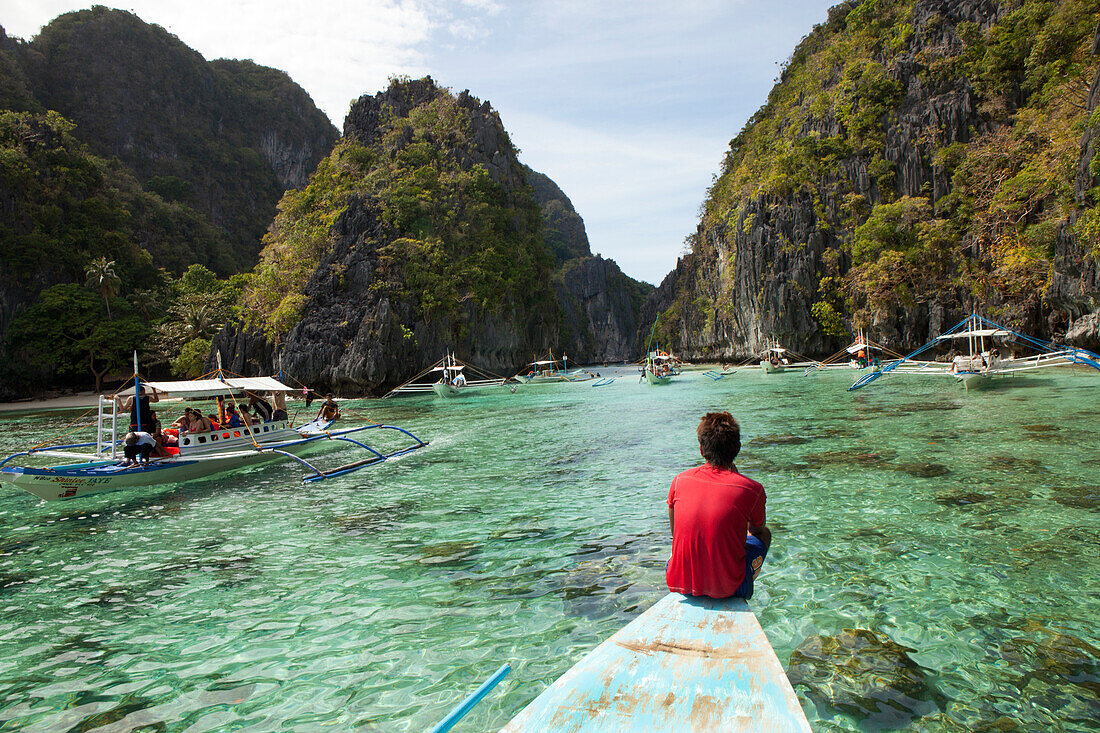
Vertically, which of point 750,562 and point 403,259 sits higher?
point 403,259

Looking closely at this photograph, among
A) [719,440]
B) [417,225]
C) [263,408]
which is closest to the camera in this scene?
[719,440]

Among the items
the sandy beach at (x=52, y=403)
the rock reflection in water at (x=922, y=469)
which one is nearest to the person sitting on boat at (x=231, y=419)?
the rock reflection in water at (x=922, y=469)

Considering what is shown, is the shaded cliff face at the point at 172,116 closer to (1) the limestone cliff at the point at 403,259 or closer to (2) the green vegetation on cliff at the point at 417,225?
(2) the green vegetation on cliff at the point at 417,225

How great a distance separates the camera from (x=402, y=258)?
49.0 metres

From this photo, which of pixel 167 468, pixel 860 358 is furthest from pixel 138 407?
pixel 860 358

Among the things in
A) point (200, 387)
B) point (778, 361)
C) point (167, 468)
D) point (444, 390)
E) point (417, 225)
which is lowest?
point (167, 468)

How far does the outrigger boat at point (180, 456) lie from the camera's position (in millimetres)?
10391

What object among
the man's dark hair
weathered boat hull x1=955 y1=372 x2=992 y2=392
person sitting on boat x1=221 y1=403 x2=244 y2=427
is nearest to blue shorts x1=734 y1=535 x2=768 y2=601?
the man's dark hair

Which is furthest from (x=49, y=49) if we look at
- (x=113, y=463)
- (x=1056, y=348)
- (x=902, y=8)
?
(x=1056, y=348)

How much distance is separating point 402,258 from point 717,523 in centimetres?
4903

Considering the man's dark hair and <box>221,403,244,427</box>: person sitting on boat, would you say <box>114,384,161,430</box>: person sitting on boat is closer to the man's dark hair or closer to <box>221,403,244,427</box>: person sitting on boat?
<box>221,403,244,427</box>: person sitting on boat

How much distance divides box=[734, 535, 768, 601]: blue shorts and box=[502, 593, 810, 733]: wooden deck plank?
0.46 feet

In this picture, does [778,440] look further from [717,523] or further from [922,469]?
[717,523]

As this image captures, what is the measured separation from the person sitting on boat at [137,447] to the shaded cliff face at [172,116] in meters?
80.5
